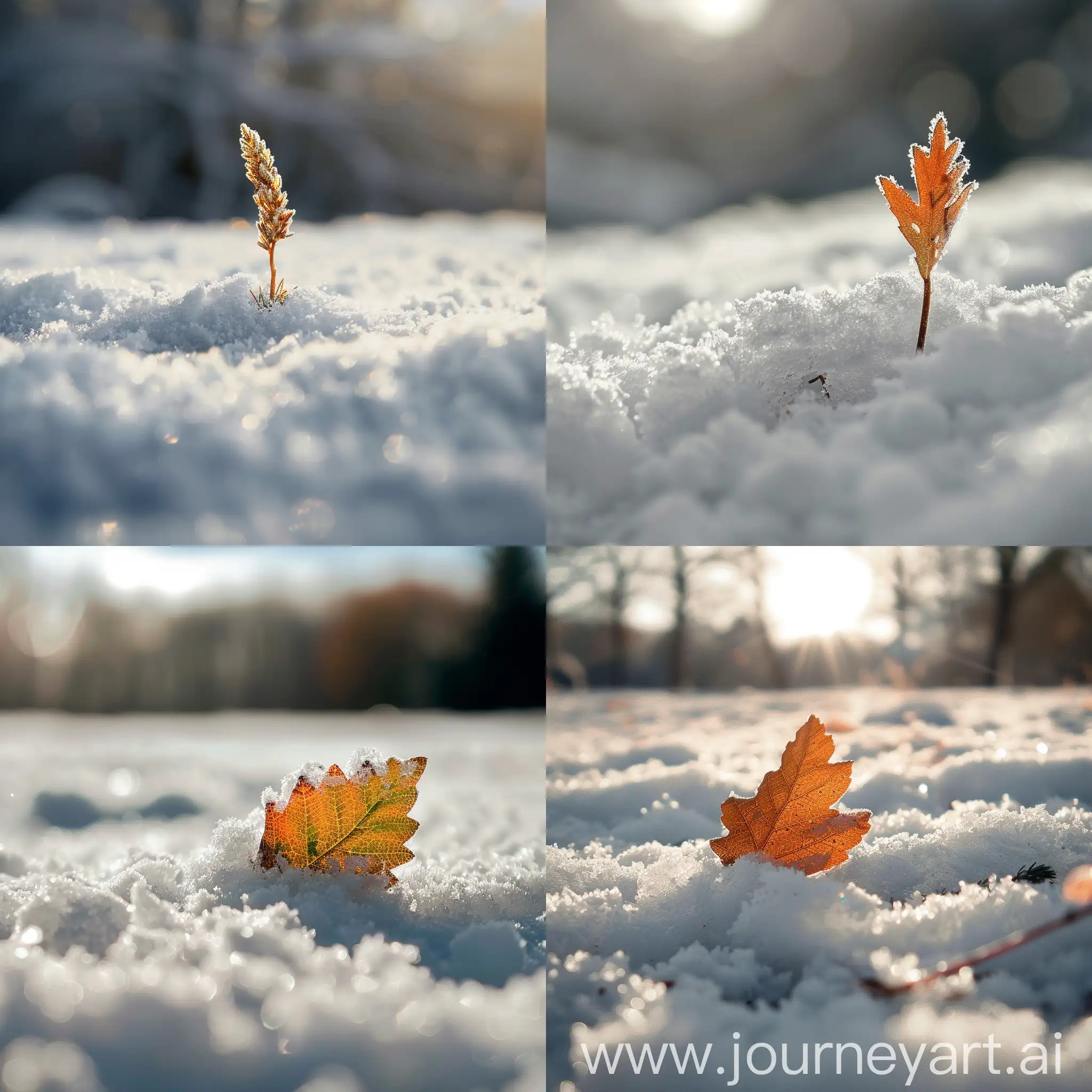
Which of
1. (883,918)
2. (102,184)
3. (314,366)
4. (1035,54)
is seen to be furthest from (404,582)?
(1035,54)

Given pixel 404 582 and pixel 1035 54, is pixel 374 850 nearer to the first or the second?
pixel 404 582

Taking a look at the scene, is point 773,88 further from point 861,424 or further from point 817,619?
point 817,619

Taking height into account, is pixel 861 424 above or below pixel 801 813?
above

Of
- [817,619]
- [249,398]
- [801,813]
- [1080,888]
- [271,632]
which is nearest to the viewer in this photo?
[1080,888]

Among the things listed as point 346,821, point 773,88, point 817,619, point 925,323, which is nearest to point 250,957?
point 346,821

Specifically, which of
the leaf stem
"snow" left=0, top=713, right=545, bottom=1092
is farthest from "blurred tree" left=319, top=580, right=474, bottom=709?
the leaf stem

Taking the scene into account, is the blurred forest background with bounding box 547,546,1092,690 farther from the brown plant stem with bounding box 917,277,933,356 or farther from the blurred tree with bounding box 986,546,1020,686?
the brown plant stem with bounding box 917,277,933,356
